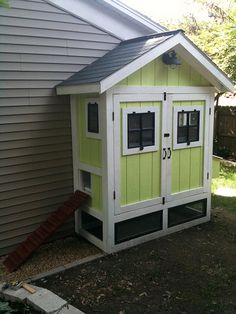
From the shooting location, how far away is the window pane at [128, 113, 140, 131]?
422cm

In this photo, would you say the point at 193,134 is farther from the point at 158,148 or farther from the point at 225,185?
the point at 225,185

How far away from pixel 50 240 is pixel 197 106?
286cm

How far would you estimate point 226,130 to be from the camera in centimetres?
1091

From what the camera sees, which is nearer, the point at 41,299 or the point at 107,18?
the point at 41,299

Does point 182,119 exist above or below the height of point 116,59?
below

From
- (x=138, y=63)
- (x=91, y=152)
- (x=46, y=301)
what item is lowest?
(x=46, y=301)

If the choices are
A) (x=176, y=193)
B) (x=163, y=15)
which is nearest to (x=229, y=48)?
(x=176, y=193)

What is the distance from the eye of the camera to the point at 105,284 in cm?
366

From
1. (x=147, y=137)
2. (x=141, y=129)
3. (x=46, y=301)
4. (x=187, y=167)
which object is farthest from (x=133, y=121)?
(x=46, y=301)

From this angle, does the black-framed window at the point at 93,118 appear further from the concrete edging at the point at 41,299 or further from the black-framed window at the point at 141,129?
the concrete edging at the point at 41,299

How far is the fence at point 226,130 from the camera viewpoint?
10.6 m

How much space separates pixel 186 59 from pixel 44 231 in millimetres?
2985

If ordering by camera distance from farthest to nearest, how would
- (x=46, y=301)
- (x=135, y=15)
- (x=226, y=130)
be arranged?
(x=226, y=130) < (x=135, y=15) < (x=46, y=301)

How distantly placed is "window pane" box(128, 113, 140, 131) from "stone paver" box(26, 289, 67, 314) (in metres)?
2.11
